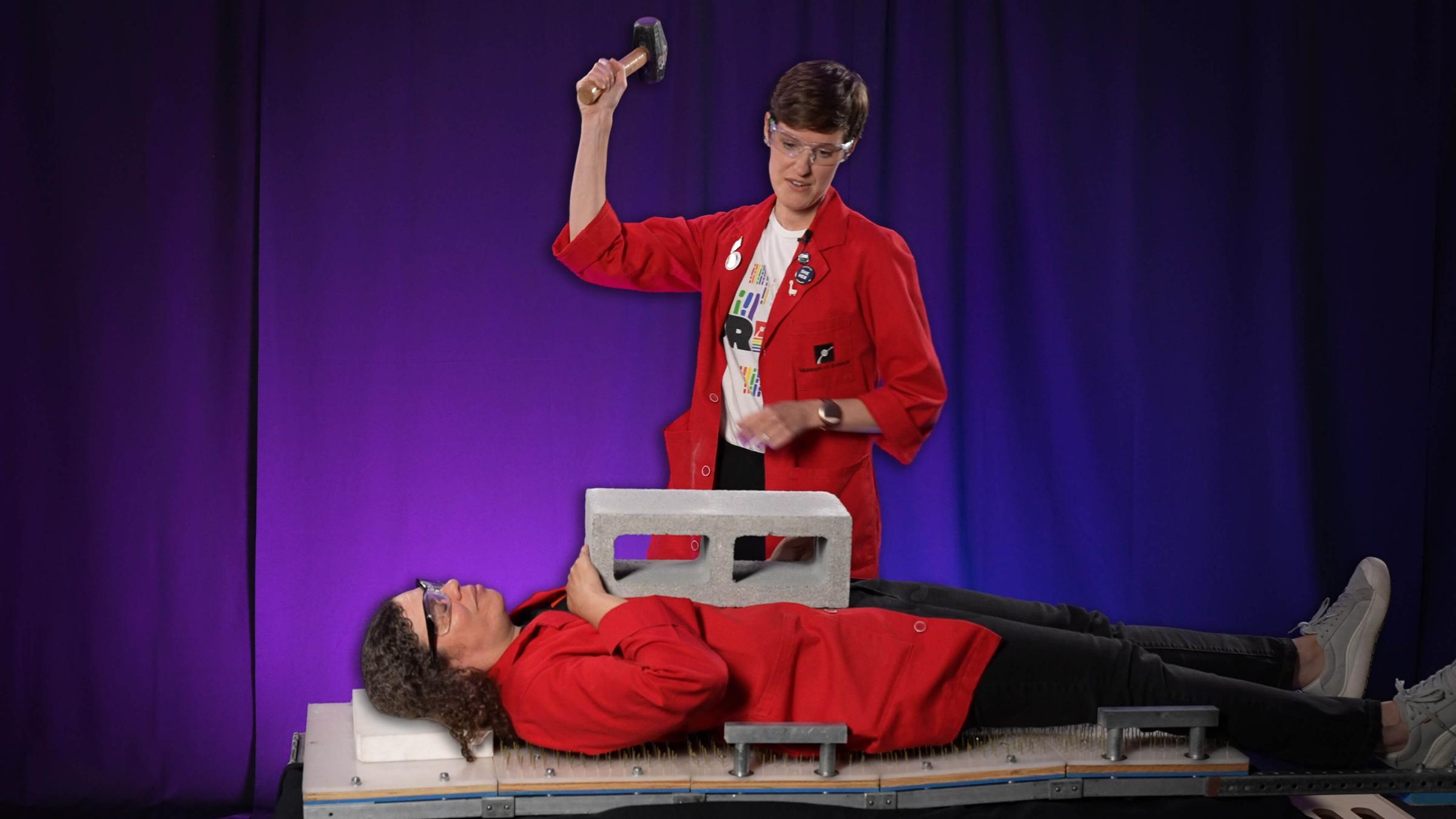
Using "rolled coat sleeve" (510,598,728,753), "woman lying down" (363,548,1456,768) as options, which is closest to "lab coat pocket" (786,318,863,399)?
"woman lying down" (363,548,1456,768)

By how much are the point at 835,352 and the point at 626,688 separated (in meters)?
1.04

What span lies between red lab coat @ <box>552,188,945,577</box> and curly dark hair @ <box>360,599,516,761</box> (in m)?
0.74

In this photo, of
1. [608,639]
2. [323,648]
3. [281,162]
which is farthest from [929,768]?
[281,162]

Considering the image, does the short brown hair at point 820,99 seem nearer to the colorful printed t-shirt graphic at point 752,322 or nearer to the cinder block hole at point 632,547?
the colorful printed t-shirt graphic at point 752,322

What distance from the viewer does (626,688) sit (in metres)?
2.43

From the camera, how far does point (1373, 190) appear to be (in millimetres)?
4406

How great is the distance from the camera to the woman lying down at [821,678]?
2533 millimetres

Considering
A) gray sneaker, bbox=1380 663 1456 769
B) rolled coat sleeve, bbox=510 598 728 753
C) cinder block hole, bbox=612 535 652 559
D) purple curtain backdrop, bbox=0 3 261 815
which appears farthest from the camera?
cinder block hole, bbox=612 535 652 559

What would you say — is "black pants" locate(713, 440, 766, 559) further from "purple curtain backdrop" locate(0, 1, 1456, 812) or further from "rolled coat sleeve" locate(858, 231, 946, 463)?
"purple curtain backdrop" locate(0, 1, 1456, 812)

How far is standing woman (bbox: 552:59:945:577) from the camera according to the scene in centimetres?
306

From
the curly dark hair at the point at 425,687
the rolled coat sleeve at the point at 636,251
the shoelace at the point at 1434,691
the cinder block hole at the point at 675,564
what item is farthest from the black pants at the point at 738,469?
the shoelace at the point at 1434,691

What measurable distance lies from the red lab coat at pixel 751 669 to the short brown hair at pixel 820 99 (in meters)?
1.03

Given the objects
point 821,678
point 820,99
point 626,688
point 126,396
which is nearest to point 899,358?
point 820,99

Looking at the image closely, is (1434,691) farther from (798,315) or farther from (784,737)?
(798,315)
